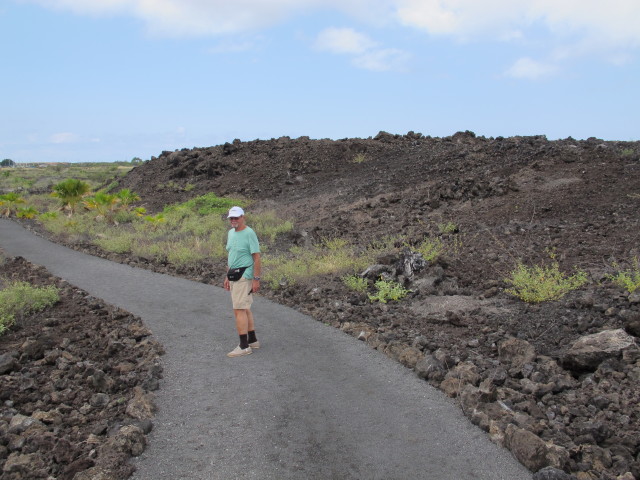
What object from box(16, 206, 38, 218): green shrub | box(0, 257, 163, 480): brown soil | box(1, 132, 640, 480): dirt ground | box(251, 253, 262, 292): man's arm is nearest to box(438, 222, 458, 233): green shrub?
box(1, 132, 640, 480): dirt ground

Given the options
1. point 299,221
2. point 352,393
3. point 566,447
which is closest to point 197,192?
point 299,221

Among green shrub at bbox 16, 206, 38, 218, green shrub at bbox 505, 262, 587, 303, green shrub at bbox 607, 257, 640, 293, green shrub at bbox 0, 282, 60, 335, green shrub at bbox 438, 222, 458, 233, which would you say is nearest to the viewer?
green shrub at bbox 607, 257, 640, 293

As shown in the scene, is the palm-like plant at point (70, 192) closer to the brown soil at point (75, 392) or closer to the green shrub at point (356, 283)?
the brown soil at point (75, 392)

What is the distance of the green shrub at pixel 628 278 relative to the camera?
6.22m

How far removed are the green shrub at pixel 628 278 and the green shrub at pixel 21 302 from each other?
7.95 m

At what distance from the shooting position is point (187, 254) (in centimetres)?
1124

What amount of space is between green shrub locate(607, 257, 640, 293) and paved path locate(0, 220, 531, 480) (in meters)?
3.21

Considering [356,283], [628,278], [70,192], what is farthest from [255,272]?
[70,192]

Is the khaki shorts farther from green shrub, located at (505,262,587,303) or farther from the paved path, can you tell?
green shrub, located at (505,262,587,303)

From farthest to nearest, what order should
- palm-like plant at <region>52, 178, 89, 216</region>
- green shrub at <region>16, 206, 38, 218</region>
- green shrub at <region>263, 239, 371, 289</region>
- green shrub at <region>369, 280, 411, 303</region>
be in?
green shrub at <region>16, 206, 38, 218</region> → palm-like plant at <region>52, 178, 89, 216</region> → green shrub at <region>263, 239, 371, 289</region> → green shrub at <region>369, 280, 411, 303</region>

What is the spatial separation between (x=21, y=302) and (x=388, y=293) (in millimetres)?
5431

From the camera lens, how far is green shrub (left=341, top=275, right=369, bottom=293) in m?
8.04

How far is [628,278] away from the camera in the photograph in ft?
20.7

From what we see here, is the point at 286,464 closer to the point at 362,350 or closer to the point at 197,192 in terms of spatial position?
the point at 362,350
